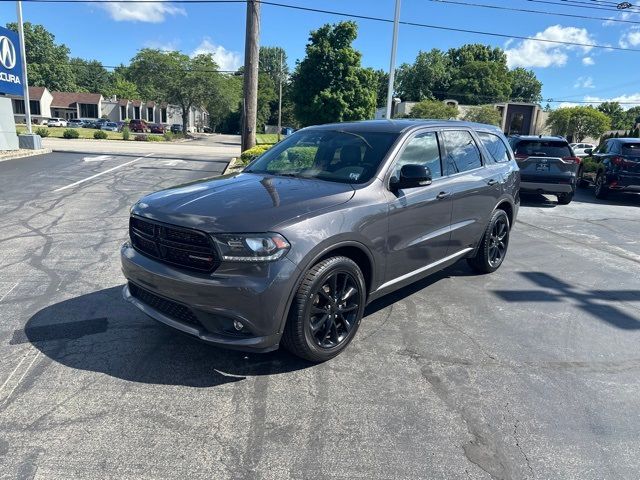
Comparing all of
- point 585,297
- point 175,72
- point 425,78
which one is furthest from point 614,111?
point 585,297

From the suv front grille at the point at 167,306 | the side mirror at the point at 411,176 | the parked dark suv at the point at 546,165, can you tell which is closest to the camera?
the suv front grille at the point at 167,306

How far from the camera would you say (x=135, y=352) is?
3.65 meters

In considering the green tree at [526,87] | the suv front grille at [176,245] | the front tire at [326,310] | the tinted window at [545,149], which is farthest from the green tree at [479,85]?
the suv front grille at [176,245]

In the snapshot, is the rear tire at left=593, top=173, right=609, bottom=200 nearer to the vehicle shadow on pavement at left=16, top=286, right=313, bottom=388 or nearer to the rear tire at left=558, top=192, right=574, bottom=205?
the rear tire at left=558, top=192, right=574, bottom=205

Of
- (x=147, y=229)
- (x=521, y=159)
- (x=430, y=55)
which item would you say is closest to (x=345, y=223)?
(x=147, y=229)

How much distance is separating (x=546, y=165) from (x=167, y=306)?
10.9 metres

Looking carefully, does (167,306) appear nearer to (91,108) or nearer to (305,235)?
(305,235)

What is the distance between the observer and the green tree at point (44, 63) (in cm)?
8756

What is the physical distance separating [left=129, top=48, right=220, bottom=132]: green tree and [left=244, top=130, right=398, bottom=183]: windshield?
5563 cm

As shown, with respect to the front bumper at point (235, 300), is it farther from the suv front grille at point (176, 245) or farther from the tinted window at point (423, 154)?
the tinted window at point (423, 154)

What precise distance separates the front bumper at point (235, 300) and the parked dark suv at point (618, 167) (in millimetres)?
12673

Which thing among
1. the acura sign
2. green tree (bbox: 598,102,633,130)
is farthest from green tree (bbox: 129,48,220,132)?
green tree (bbox: 598,102,633,130)

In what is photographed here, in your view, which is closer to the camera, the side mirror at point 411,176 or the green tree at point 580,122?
the side mirror at point 411,176

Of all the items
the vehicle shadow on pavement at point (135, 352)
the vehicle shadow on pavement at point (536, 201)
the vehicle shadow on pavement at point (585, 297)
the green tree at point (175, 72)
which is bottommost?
the vehicle shadow on pavement at point (135, 352)
